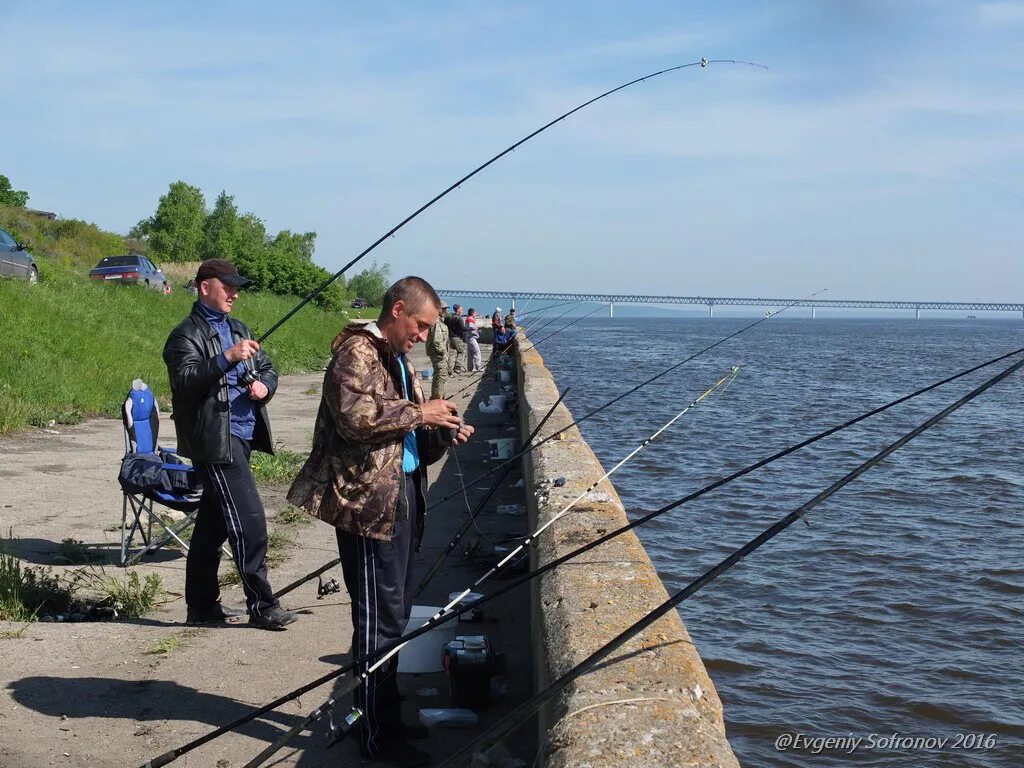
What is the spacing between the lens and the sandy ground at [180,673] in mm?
3957

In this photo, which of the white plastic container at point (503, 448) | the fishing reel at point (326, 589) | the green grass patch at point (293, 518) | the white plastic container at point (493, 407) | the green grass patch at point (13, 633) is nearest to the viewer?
the green grass patch at point (13, 633)

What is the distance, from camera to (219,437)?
5.09 metres

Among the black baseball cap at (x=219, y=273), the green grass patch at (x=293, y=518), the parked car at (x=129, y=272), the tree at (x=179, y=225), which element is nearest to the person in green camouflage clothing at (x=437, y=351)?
the green grass patch at (x=293, y=518)

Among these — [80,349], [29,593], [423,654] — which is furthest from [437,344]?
[423,654]

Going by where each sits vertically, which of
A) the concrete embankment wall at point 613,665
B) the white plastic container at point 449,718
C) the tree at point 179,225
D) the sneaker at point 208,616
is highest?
the tree at point 179,225

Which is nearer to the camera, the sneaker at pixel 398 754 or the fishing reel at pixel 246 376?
the sneaker at pixel 398 754

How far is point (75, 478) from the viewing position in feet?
30.4

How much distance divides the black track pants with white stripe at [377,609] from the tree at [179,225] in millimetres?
61048

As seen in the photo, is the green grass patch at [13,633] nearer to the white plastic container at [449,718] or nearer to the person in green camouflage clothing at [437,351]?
the white plastic container at [449,718]

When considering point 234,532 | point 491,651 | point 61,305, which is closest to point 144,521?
point 234,532

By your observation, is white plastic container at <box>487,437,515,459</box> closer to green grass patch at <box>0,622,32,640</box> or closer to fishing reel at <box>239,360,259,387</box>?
fishing reel at <box>239,360,259,387</box>

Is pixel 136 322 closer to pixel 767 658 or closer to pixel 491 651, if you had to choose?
pixel 767 658

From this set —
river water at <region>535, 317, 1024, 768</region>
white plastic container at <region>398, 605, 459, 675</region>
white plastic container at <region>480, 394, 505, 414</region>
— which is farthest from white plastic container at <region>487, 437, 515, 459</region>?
white plastic container at <region>480, 394, 505, 414</region>

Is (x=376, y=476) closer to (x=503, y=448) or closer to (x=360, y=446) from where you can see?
(x=360, y=446)
